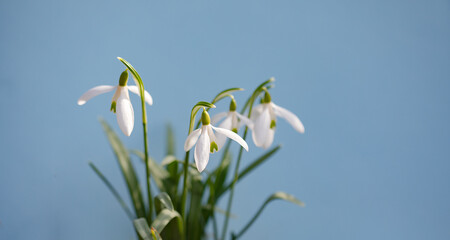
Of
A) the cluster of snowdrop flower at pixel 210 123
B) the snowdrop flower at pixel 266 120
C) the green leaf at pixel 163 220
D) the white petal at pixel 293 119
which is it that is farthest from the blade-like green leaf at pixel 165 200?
the white petal at pixel 293 119

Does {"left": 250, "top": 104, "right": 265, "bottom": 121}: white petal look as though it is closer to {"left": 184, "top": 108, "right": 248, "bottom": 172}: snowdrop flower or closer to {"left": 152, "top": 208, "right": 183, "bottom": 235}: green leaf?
{"left": 184, "top": 108, "right": 248, "bottom": 172}: snowdrop flower

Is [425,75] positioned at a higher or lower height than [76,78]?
higher

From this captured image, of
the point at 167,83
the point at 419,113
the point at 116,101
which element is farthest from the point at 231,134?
the point at 419,113

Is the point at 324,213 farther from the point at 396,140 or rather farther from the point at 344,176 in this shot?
the point at 396,140

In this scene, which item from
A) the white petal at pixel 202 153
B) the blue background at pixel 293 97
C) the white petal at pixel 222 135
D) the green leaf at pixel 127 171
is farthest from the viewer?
the blue background at pixel 293 97

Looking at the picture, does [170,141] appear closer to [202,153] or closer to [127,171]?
[127,171]

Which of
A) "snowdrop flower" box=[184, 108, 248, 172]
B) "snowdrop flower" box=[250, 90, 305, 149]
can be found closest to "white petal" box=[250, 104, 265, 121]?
"snowdrop flower" box=[250, 90, 305, 149]

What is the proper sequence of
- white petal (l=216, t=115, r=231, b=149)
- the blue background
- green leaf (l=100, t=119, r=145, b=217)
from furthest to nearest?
the blue background
green leaf (l=100, t=119, r=145, b=217)
white petal (l=216, t=115, r=231, b=149)

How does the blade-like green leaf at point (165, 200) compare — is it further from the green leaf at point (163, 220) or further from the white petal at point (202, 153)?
the white petal at point (202, 153)
